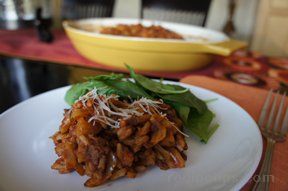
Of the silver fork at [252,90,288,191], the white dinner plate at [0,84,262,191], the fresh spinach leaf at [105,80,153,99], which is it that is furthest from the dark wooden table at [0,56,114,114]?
the silver fork at [252,90,288,191]

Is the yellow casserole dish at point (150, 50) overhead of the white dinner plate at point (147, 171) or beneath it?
overhead

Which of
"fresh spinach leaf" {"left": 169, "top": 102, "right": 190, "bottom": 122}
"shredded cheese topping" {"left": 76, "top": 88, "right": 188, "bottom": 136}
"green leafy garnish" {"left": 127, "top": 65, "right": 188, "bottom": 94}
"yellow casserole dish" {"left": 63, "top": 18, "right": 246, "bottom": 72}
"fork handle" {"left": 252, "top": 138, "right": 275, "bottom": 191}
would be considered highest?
"yellow casserole dish" {"left": 63, "top": 18, "right": 246, "bottom": 72}

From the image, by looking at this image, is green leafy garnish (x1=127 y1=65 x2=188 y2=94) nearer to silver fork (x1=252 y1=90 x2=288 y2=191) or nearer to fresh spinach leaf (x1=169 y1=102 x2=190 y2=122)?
fresh spinach leaf (x1=169 y1=102 x2=190 y2=122)

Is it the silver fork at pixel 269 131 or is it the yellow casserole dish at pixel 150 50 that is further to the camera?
the yellow casserole dish at pixel 150 50

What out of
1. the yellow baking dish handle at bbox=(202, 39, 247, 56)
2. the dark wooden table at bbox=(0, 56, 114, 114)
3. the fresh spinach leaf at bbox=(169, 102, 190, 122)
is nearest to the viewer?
the fresh spinach leaf at bbox=(169, 102, 190, 122)

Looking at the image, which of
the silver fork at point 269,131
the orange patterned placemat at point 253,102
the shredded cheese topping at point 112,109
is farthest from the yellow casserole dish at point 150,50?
the shredded cheese topping at point 112,109

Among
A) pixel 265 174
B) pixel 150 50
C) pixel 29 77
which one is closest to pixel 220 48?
pixel 150 50

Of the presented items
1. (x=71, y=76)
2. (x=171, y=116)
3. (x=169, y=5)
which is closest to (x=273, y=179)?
(x=171, y=116)

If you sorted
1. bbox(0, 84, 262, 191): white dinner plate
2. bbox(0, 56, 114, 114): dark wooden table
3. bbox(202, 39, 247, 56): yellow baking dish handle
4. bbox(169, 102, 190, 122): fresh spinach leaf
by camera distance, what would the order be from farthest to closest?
1. bbox(202, 39, 247, 56): yellow baking dish handle
2. bbox(0, 56, 114, 114): dark wooden table
3. bbox(169, 102, 190, 122): fresh spinach leaf
4. bbox(0, 84, 262, 191): white dinner plate

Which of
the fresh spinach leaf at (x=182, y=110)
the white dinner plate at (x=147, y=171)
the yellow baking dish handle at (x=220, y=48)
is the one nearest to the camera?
the white dinner plate at (x=147, y=171)

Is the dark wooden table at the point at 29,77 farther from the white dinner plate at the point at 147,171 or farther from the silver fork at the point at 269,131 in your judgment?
the silver fork at the point at 269,131
